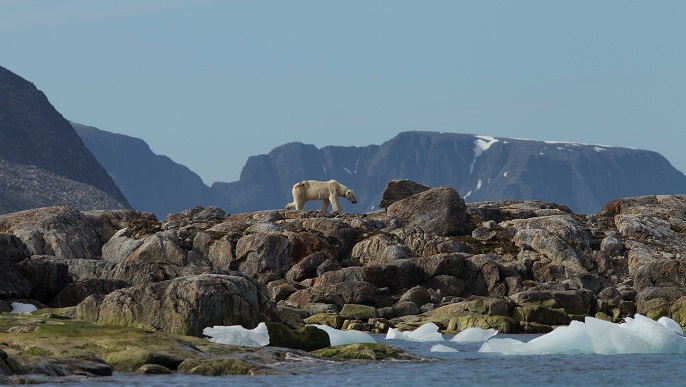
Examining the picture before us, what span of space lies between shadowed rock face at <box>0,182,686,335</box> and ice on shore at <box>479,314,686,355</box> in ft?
26.5

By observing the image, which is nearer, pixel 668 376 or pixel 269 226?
pixel 668 376

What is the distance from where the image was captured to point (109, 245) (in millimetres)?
66625

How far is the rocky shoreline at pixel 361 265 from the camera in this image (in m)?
33.7

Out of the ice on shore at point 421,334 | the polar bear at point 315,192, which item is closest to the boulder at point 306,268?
the ice on shore at point 421,334

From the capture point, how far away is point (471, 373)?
2986 cm

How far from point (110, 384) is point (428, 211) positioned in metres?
50.6

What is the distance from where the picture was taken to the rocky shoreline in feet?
110

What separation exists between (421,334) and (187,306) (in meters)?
14.6

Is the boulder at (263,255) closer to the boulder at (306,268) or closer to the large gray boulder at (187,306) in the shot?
the boulder at (306,268)

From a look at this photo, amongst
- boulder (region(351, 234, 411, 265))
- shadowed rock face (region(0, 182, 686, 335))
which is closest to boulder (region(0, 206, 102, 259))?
shadowed rock face (region(0, 182, 686, 335))

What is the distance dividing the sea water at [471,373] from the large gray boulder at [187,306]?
12.2 feet

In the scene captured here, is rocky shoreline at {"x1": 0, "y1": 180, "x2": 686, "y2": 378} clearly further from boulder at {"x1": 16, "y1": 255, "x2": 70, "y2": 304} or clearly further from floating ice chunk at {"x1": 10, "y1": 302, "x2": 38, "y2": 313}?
floating ice chunk at {"x1": 10, "y1": 302, "x2": 38, "y2": 313}

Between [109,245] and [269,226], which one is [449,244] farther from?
[109,245]

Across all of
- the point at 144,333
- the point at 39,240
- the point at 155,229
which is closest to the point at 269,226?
the point at 155,229
